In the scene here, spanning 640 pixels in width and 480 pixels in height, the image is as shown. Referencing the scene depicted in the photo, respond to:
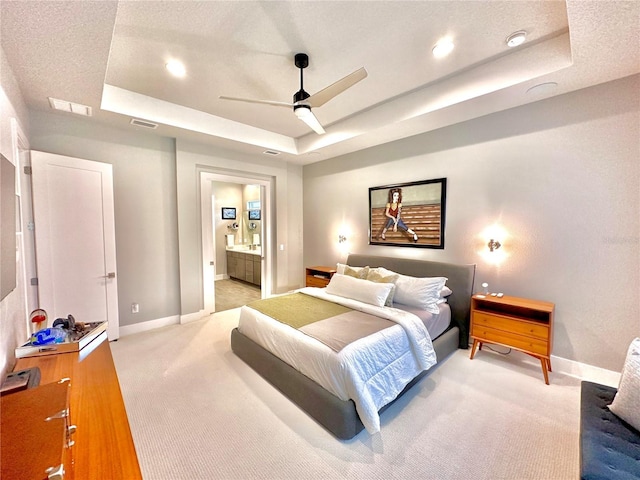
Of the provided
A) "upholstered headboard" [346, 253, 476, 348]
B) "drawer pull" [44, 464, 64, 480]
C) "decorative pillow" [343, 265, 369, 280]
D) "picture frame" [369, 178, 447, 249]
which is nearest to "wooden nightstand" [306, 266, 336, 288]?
"decorative pillow" [343, 265, 369, 280]

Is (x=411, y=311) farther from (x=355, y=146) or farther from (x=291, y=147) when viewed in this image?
(x=291, y=147)

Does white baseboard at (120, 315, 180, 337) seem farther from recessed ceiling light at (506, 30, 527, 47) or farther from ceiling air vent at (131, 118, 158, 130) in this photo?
recessed ceiling light at (506, 30, 527, 47)

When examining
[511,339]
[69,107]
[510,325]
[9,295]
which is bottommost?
[511,339]

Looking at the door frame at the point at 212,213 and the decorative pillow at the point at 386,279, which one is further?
the door frame at the point at 212,213

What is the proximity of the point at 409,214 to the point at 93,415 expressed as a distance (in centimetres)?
379

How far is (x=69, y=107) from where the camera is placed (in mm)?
2834

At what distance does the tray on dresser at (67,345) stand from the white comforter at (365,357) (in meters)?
1.33

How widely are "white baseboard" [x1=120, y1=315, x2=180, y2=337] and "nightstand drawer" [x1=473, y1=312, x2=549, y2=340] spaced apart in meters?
4.26

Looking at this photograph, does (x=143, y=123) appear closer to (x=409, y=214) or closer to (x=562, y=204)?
(x=409, y=214)

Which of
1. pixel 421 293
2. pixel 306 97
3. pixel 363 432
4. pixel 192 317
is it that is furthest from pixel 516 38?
pixel 192 317

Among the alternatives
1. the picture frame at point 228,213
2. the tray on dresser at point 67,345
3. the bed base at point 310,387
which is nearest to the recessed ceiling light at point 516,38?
the bed base at point 310,387

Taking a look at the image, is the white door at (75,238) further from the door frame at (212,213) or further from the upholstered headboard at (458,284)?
the upholstered headboard at (458,284)

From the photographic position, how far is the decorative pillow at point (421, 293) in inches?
119

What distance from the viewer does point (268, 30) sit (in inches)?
83.0
